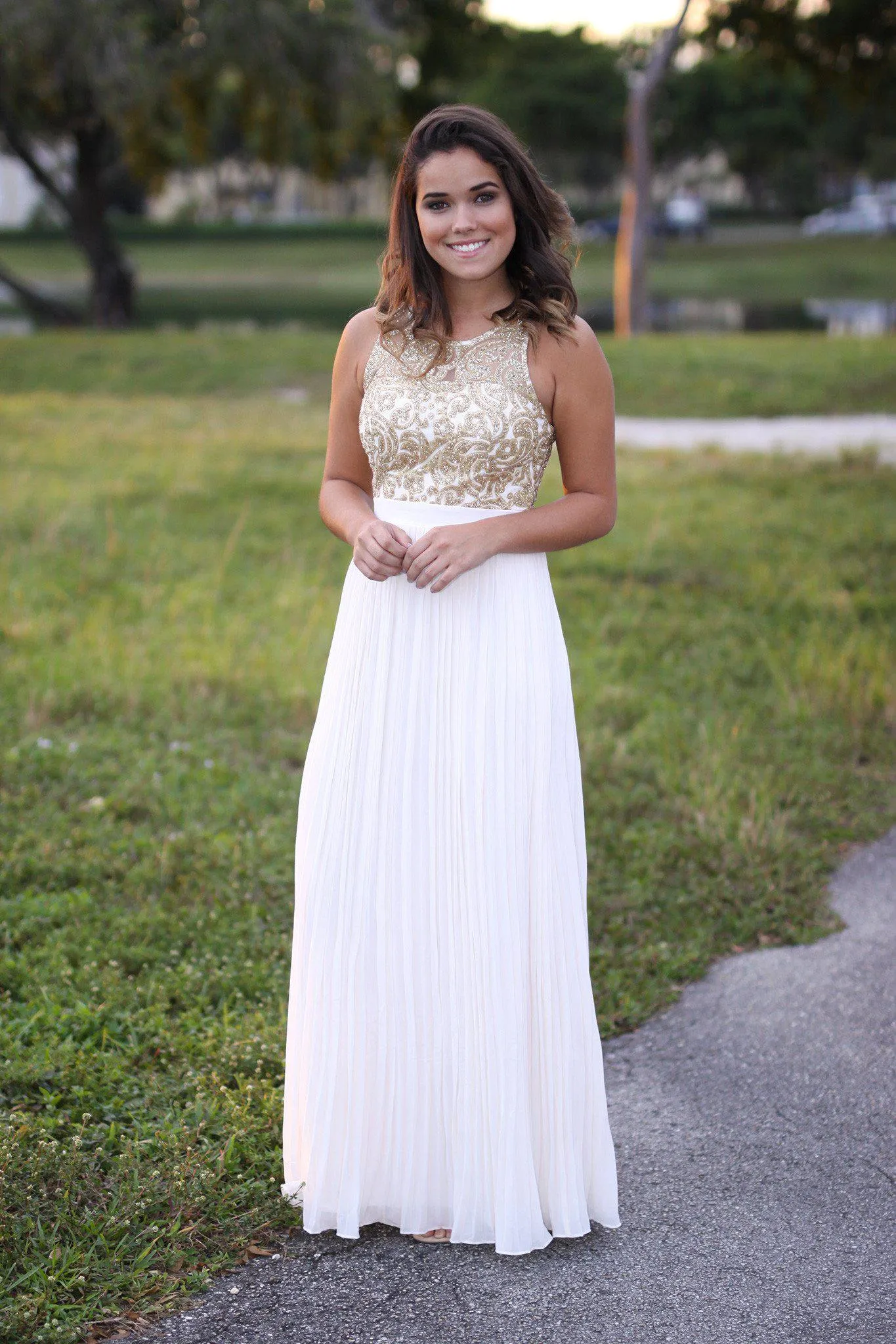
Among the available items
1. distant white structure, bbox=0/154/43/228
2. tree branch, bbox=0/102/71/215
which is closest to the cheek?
tree branch, bbox=0/102/71/215

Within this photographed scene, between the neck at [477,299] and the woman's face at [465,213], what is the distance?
64 millimetres

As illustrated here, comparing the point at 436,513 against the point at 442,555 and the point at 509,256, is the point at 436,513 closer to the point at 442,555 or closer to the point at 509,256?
the point at 442,555

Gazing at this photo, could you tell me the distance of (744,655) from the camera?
23.5 ft

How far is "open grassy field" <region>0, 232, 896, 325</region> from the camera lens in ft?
107

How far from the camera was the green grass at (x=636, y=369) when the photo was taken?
16.7 metres

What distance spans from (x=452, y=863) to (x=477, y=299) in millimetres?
1175

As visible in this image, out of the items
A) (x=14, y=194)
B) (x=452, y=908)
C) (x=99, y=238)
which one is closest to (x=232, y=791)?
(x=452, y=908)

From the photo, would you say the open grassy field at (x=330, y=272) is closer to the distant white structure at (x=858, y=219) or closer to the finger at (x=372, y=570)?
the distant white structure at (x=858, y=219)

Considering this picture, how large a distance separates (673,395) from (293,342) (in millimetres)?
6252

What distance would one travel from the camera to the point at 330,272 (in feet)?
151

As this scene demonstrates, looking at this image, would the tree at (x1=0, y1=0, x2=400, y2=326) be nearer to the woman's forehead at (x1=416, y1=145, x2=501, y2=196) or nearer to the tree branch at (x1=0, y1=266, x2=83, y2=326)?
the tree branch at (x1=0, y1=266, x2=83, y2=326)

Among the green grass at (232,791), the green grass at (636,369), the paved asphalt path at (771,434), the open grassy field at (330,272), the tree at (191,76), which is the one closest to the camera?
the green grass at (232,791)

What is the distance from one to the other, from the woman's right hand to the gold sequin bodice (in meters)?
0.13

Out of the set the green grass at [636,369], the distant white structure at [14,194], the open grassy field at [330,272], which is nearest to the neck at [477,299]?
the green grass at [636,369]
